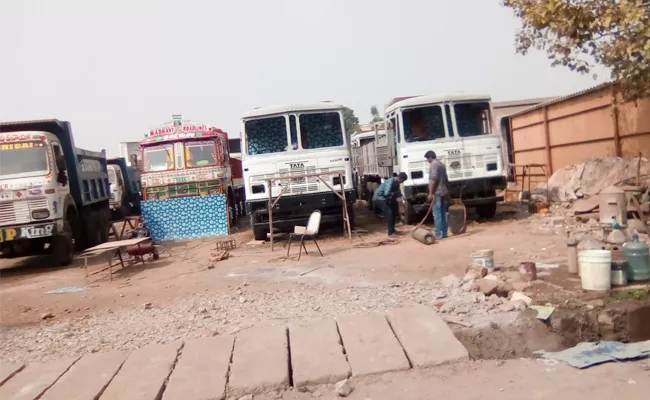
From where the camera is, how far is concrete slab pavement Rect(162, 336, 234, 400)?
4090 mm

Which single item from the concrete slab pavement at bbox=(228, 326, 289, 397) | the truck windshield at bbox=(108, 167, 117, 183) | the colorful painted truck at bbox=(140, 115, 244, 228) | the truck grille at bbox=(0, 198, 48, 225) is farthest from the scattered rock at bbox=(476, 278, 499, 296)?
the truck windshield at bbox=(108, 167, 117, 183)

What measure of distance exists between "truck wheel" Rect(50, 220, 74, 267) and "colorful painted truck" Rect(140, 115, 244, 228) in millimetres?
2867

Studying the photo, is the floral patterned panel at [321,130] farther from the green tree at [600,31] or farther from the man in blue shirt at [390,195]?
the green tree at [600,31]

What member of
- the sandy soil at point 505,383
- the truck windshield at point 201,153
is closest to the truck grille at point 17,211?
the truck windshield at point 201,153

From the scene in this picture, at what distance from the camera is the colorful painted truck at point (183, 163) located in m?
13.6

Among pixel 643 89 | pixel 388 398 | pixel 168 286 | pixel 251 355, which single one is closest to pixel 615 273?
pixel 388 398

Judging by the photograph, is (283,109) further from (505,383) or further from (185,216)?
(505,383)

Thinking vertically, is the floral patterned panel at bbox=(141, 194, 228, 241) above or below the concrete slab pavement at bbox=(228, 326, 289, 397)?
above

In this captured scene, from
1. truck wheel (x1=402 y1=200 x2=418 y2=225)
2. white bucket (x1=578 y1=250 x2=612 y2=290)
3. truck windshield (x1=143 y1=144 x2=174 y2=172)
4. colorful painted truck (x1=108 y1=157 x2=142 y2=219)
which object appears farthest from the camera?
colorful painted truck (x1=108 y1=157 x2=142 y2=219)

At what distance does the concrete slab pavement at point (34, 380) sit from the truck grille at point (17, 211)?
5.92 metres

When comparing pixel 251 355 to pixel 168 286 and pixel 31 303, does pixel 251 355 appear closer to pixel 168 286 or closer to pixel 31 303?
pixel 168 286

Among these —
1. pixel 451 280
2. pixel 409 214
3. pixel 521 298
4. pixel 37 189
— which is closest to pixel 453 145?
pixel 409 214

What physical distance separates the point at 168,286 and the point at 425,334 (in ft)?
14.4

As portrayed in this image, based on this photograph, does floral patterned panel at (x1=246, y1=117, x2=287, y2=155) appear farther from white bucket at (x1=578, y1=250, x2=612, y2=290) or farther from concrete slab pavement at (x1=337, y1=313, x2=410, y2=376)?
white bucket at (x1=578, y1=250, x2=612, y2=290)
